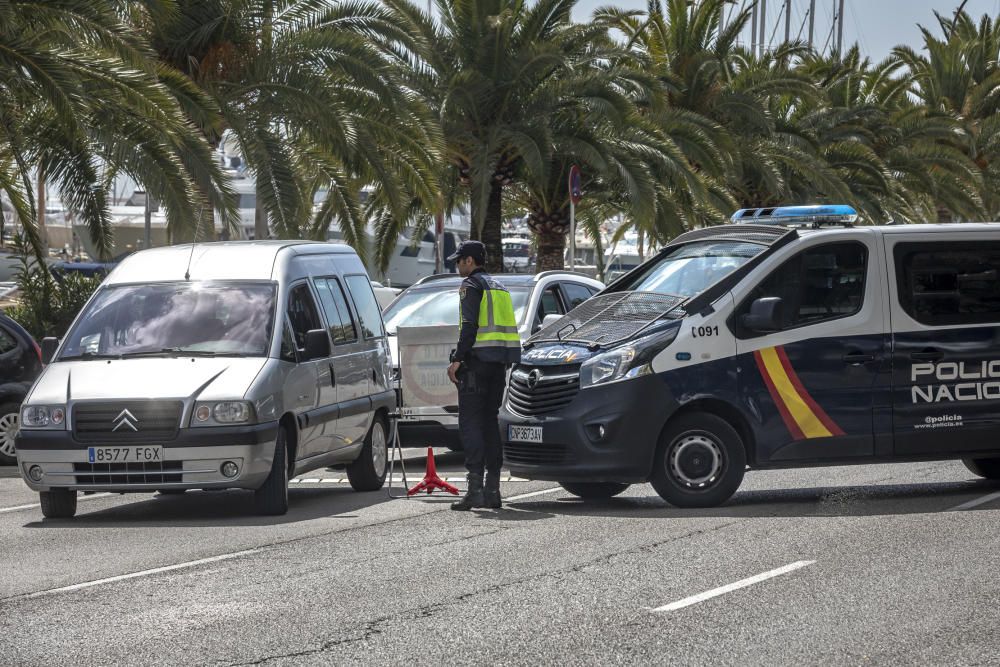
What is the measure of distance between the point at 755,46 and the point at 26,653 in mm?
32851

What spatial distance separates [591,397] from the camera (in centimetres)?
1080

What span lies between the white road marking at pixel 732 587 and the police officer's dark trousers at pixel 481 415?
10.8 feet

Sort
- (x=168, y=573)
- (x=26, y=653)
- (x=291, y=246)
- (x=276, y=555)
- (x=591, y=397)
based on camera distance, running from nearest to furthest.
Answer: (x=26, y=653), (x=168, y=573), (x=276, y=555), (x=591, y=397), (x=291, y=246)

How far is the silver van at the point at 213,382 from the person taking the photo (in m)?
10.6

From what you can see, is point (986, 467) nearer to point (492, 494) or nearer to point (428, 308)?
point (492, 494)

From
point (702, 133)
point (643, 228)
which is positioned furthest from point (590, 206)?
point (643, 228)

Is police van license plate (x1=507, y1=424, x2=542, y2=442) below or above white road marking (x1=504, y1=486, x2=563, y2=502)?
above

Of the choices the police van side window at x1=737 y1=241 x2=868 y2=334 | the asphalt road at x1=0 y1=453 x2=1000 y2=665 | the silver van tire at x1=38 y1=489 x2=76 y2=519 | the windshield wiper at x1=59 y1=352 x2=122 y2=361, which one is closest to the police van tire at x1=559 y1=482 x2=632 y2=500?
the asphalt road at x1=0 y1=453 x2=1000 y2=665

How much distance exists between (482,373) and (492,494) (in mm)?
877

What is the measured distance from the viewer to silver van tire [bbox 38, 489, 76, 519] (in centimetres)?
1098

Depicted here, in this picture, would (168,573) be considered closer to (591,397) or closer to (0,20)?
(591,397)

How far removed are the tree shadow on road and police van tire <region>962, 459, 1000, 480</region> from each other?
86mm

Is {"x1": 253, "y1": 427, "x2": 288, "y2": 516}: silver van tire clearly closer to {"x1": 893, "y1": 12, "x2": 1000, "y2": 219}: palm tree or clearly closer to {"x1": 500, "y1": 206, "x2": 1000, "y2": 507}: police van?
{"x1": 500, "y1": 206, "x2": 1000, "y2": 507}: police van

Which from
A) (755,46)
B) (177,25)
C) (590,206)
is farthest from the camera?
(755,46)
